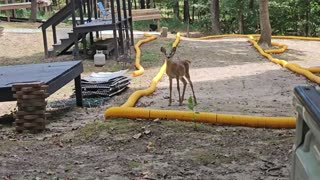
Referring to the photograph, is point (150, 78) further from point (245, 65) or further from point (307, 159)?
point (307, 159)

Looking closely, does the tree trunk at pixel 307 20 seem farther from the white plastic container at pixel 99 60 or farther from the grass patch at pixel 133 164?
the grass patch at pixel 133 164

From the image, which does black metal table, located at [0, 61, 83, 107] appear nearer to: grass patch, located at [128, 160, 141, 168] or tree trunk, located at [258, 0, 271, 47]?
grass patch, located at [128, 160, 141, 168]

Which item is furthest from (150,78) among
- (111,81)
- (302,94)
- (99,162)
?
(302,94)

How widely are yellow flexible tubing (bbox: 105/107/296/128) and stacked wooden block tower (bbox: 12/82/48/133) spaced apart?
771mm

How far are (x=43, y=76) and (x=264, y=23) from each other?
9.95 meters

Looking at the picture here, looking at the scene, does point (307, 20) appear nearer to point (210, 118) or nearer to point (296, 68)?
point (296, 68)

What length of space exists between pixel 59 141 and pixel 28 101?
0.85m

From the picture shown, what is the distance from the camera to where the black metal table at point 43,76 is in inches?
227

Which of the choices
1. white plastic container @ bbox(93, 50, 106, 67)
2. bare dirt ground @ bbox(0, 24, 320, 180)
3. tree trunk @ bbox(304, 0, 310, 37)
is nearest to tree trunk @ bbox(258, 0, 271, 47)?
white plastic container @ bbox(93, 50, 106, 67)

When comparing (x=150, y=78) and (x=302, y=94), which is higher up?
(x=302, y=94)

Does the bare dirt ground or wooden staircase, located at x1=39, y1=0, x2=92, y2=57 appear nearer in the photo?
the bare dirt ground

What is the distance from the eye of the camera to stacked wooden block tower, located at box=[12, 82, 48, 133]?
5.40m

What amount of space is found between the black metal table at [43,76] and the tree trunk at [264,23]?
8709mm

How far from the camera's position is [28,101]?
17.7 ft
